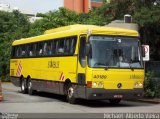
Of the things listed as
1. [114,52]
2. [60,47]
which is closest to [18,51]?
[60,47]

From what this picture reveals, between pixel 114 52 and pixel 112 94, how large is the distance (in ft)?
5.61

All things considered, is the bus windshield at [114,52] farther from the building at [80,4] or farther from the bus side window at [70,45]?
the building at [80,4]

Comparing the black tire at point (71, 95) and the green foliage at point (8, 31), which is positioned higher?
the green foliage at point (8, 31)

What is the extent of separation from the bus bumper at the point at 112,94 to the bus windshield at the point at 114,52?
0.98 meters

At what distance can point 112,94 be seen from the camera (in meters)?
20.1

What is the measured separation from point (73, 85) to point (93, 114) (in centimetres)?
438

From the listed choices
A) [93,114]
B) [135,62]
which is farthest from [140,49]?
[93,114]

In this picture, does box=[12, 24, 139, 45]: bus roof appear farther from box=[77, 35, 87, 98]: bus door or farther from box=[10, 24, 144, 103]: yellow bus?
box=[77, 35, 87, 98]: bus door

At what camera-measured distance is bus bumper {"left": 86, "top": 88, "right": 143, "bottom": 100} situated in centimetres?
1980

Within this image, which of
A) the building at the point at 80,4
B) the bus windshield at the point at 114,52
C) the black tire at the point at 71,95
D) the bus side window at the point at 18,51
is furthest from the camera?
the building at the point at 80,4

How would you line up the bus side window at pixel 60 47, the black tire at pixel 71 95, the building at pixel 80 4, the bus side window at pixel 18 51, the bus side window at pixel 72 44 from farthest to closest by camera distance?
the building at pixel 80 4, the bus side window at pixel 18 51, the bus side window at pixel 60 47, the bus side window at pixel 72 44, the black tire at pixel 71 95

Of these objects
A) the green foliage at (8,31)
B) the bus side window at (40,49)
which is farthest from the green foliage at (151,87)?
the green foliage at (8,31)

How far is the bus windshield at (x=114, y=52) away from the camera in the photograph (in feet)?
66.1

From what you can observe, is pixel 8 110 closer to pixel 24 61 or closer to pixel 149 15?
pixel 24 61
